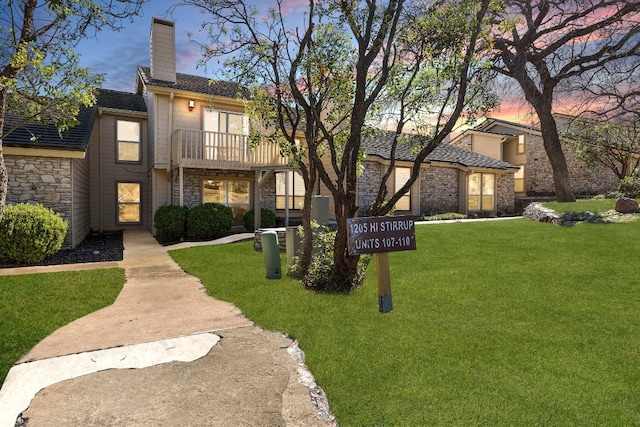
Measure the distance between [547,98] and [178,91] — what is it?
15237 millimetres

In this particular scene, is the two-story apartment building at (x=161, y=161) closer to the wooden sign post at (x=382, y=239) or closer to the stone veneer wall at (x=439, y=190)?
the stone veneer wall at (x=439, y=190)

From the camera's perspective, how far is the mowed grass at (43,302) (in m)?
4.27

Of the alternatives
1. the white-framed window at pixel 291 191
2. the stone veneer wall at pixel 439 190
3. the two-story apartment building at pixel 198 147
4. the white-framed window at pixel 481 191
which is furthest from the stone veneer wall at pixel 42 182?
the white-framed window at pixel 481 191

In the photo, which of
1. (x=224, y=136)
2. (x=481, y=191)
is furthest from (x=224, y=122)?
(x=481, y=191)

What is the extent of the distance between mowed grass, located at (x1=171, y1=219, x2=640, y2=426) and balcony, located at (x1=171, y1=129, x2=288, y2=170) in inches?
215

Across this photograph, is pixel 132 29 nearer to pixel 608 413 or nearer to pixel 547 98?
pixel 608 413

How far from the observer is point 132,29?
7348mm

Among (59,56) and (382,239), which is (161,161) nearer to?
(59,56)

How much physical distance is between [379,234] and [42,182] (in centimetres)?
998

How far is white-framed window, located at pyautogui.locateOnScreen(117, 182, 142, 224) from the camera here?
15.8m

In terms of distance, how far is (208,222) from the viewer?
12492mm

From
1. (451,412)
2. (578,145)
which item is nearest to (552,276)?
(451,412)

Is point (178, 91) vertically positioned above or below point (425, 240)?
above

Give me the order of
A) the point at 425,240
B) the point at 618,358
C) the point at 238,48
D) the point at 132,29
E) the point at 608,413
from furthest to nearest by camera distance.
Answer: the point at 425,240 < the point at 132,29 < the point at 238,48 < the point at 618,358 < the point at 608,413
